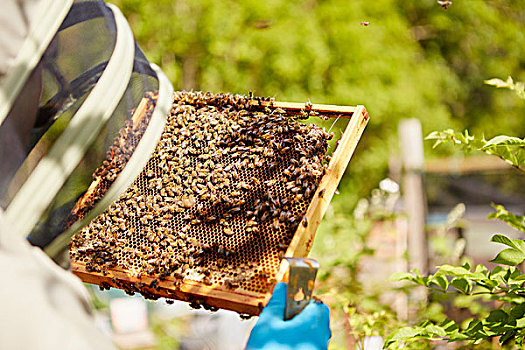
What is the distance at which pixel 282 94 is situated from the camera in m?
7.94

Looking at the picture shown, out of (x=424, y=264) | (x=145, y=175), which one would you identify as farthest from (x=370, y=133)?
(x=145, y=175)

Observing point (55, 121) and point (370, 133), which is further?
point (370, 133)

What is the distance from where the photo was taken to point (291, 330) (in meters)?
1.46

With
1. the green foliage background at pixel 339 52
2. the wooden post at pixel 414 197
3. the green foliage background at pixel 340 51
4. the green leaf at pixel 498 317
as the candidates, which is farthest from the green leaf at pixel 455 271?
the green foliage background at pixel 340 51

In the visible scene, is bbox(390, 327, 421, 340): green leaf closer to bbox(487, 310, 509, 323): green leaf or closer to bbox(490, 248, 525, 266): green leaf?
bbox(487, 310, 509, 323): green leaf

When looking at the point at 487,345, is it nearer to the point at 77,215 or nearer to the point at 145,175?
the point at 145,175

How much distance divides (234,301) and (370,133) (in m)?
9.11

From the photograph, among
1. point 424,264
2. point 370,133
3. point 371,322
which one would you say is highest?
point 371,322

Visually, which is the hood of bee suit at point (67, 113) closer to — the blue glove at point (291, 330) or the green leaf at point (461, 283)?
the blue glove at point (291, 330)

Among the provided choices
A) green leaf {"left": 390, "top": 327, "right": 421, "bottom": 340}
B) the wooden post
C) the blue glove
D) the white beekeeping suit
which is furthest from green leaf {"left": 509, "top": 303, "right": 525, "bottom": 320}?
the wooden post

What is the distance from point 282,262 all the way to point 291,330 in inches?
11.6

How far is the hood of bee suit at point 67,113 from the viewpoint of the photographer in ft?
4.21

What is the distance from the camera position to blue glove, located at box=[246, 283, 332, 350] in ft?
4.75

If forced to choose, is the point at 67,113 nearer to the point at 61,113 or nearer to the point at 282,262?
the point at 61,113
